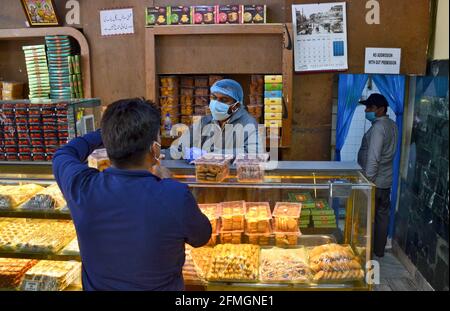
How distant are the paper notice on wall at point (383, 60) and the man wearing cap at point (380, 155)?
35 centimetres

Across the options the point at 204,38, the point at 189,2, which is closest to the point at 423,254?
the point at 204,38

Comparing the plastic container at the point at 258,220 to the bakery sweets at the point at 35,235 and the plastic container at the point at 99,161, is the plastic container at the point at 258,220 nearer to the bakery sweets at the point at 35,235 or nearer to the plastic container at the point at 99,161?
the plastic container at the point at 99,161

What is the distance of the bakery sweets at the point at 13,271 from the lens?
2.49 metres

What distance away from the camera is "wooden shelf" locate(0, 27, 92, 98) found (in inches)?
180

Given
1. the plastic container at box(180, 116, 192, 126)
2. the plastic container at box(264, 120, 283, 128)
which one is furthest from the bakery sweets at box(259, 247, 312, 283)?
the plastic container at box(180, 116, 192, 126)

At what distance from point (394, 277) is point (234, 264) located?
2597 mm

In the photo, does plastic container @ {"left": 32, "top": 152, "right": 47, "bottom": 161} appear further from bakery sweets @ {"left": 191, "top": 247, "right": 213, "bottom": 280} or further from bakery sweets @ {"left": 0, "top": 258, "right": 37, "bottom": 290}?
bakery sweets @ {"left": 191, "top": 247, "right": 213, "bottom": 280}

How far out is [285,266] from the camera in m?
2.35

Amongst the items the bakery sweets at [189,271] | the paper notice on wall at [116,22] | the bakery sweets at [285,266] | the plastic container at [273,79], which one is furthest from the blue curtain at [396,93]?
the bakery sweets at [189,271]

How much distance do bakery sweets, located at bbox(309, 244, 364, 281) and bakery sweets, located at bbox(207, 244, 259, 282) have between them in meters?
0.32

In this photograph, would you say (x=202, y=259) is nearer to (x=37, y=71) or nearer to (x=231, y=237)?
(x=231, y=237)

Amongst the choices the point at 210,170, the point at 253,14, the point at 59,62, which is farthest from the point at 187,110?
the point at 210,170

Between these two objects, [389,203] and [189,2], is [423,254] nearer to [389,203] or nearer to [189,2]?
[389,203]

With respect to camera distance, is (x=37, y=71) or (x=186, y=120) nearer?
(x=186, y=120)
